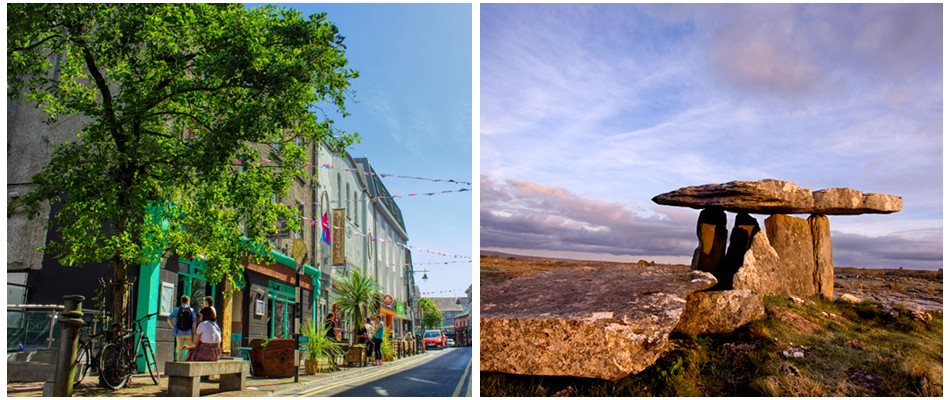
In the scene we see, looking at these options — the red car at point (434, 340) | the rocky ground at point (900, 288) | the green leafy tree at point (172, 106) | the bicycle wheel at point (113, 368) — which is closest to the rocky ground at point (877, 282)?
the rocky ground at point (900, 288)

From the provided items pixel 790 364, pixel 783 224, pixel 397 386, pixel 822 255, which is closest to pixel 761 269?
pixel 783 224

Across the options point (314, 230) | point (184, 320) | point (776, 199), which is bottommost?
point (184, 320)

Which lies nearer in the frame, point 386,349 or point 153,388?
point 153,388

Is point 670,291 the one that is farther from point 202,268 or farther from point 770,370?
point 202,268

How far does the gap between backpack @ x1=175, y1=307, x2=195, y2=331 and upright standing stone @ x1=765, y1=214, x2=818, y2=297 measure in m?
9.83

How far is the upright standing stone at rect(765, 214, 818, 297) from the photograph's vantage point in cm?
1002

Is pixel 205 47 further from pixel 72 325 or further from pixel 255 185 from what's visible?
pixel 72 325

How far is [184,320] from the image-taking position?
31.3 ft

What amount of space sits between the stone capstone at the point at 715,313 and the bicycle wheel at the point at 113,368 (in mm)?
7623

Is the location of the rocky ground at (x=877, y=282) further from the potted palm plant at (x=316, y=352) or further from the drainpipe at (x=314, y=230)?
the drainpipe at (x=314, y=230)

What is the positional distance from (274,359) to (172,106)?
5081mm

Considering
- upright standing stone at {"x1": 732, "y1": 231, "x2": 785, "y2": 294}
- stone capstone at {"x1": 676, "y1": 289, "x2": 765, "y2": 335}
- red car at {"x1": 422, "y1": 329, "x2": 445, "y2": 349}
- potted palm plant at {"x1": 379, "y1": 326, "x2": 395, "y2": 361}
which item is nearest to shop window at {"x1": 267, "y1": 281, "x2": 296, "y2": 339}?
potted palm plant at {"x1": 379, "y1": 326, "x2": 395, "y2": 361}

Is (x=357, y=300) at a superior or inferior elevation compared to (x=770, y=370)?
superior

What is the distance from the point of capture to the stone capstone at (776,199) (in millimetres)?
9984
